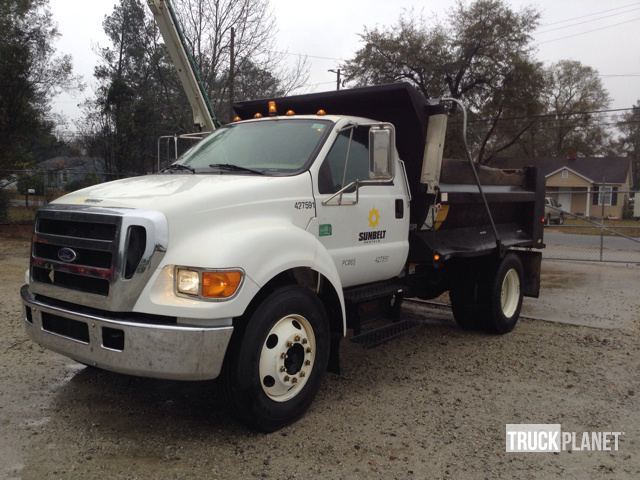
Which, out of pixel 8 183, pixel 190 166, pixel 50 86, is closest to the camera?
pixel 190 166

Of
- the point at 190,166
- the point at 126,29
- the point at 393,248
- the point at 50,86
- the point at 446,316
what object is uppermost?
the point at 126,29

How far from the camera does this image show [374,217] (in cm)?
509

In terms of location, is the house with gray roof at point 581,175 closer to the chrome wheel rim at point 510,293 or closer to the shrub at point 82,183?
the shrub at point 82,183

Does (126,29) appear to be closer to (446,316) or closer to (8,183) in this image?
(8,183)

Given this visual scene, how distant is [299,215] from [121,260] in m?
1.40

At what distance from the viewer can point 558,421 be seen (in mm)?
4340

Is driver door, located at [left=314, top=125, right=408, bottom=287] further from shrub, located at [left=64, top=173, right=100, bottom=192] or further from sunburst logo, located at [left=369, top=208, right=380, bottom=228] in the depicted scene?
shrub, located at [left=64, top=173, right=100, bottom=192]

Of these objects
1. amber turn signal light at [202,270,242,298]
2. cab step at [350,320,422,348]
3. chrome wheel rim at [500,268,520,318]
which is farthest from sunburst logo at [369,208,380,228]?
chrome wheel rim at [500,268,520,318]

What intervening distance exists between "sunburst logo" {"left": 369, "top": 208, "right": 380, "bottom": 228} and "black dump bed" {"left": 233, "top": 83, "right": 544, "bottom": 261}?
761 millimetres

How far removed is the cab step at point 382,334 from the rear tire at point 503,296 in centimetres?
154

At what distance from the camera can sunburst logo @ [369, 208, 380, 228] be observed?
505 cm

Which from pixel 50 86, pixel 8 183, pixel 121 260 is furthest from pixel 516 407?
pixel 50 86

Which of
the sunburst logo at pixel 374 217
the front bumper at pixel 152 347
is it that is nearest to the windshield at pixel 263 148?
the sunburst logo at pixel 374 217

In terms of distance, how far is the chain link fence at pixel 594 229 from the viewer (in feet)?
49.6
